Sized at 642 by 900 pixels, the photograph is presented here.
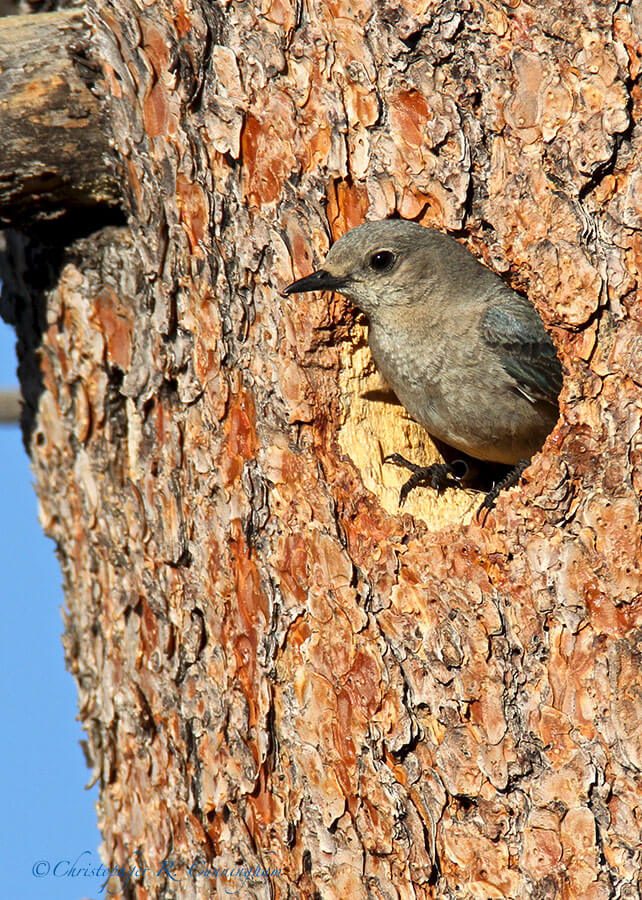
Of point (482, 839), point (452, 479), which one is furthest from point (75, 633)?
point (482, 839)

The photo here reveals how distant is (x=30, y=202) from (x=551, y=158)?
2.13 metres

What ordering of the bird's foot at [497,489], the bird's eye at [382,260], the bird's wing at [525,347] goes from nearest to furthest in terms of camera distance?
the bird's foot at [497,489] < the bird's eye at [382,260] < the bird's wing at [525,347]

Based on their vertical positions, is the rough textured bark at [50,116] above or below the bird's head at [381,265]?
above

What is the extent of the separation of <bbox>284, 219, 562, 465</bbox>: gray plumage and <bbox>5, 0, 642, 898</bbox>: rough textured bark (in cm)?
18

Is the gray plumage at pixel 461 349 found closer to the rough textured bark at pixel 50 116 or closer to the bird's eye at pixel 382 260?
the bird's eye at pixel 382 260

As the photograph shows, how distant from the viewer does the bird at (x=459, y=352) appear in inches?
165

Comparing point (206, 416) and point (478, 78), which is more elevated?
point (478, 78)

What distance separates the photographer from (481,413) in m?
4.25

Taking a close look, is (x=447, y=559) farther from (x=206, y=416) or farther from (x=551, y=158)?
(x=551, y=158)

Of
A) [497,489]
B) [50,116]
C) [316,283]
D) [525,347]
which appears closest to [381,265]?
[316,283]

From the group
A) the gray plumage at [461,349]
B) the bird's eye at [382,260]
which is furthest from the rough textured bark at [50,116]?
the gray plumage at [461,349]

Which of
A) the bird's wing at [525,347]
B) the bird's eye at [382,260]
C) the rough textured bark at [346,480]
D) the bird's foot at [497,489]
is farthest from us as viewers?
the bird's wing at [525,347]

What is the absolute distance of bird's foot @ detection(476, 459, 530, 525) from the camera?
376cm

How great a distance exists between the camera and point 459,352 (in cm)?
430
